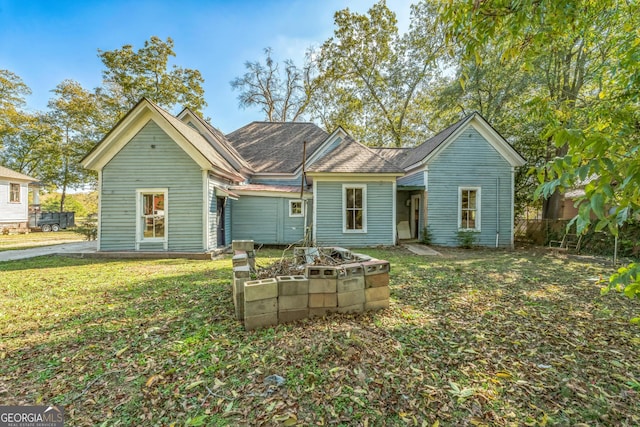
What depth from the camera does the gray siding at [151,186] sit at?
9.41 m

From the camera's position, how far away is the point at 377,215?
11.6 m

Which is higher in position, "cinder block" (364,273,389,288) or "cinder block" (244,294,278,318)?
"cinder block" (364,273,389,288)

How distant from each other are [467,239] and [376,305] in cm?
957

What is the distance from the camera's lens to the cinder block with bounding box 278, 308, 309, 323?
3.71m

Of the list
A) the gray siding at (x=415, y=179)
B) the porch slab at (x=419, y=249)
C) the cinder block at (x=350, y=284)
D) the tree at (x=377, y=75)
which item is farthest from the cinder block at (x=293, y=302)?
the tree at (x=377, y=75)

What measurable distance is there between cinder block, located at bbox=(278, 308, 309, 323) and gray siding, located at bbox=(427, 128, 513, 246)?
999 cm

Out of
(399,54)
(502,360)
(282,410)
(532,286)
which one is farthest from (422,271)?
(399,54)

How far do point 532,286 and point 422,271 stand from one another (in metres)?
2.30

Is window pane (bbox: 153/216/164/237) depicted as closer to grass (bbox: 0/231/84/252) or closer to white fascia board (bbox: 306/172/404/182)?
white fascia board (bbox: 306/172/404/182)

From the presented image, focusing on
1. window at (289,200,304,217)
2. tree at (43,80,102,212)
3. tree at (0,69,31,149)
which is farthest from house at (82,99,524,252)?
tree at (0,69,31,149)

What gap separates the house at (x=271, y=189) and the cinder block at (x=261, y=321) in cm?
456

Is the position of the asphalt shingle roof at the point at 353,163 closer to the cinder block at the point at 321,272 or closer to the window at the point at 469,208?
the window at the point at 469,208

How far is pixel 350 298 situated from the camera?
13.2 ft

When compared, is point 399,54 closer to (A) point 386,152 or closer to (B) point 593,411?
(A) point 386,152
